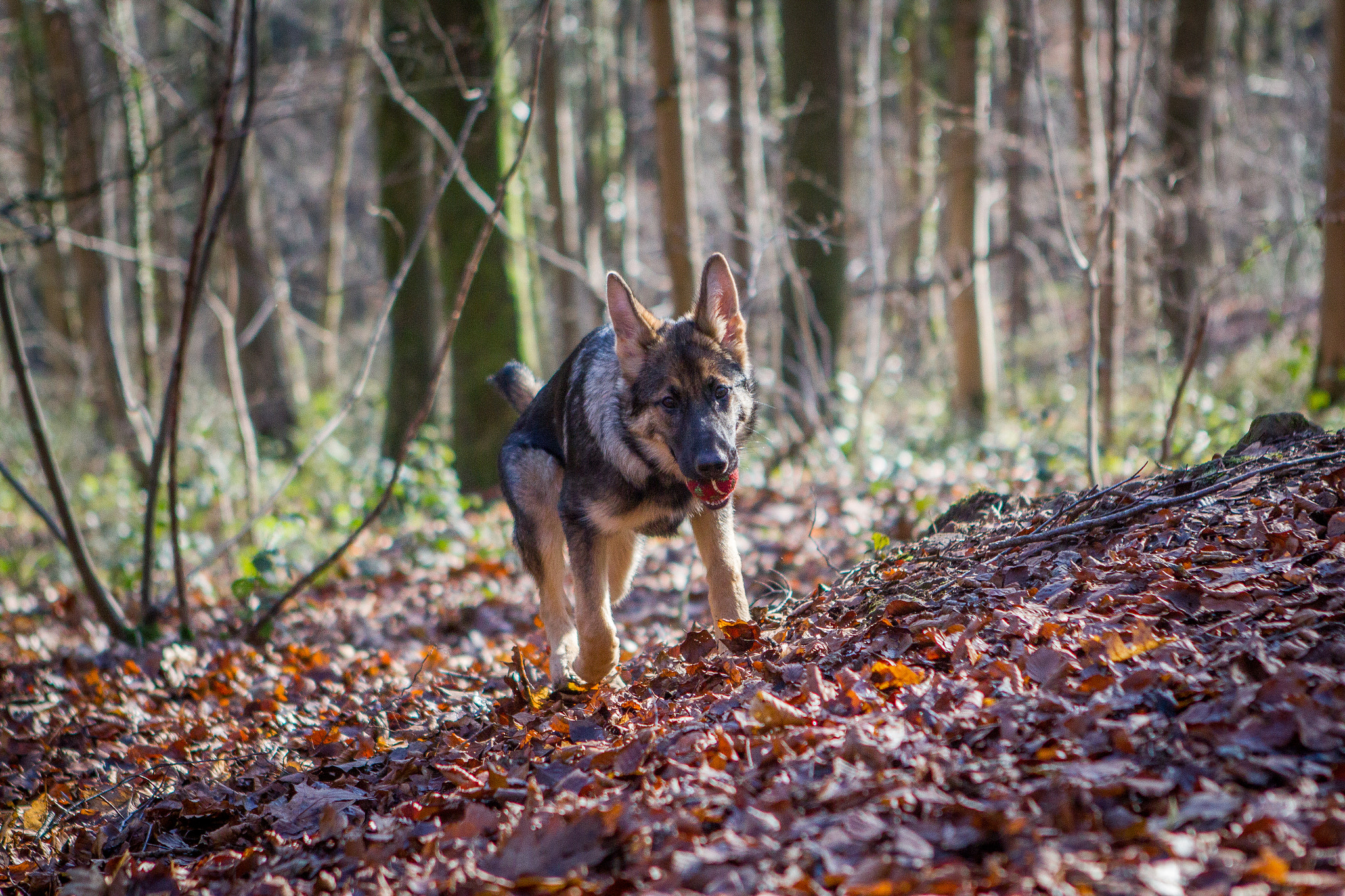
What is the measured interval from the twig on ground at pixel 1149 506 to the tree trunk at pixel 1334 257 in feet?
19.9

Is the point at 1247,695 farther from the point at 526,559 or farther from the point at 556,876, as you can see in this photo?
the point at 526,559

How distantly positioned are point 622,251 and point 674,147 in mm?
9014

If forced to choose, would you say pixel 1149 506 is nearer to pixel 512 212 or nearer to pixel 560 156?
pixel 512 212

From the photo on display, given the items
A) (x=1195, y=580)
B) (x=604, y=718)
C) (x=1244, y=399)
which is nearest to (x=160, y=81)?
(x=604, y=718)

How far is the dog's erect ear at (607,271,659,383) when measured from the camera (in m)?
4.95

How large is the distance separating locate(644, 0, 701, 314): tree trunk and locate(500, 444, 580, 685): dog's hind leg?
511 cm

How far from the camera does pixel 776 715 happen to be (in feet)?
11.2

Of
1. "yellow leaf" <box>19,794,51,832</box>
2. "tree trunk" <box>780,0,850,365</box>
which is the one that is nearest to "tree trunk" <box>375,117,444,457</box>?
"tree trunk" <box>780,0,850,365</box>

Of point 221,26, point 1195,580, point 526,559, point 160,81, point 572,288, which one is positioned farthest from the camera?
point 572,288

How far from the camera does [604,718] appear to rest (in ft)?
13.4

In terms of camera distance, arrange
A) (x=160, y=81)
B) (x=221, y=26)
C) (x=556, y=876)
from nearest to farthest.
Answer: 1. (x=556, y=876)
2. (x=160, y=81)
3. (x=221, y=26)

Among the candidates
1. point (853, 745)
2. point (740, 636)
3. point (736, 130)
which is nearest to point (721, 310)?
point (740, 636)

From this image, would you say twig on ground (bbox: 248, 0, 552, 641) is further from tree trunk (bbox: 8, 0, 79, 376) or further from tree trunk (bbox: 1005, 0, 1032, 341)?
tree trunk (bbox: 8, 0, 79, 376)

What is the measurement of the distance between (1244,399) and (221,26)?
12.2m
